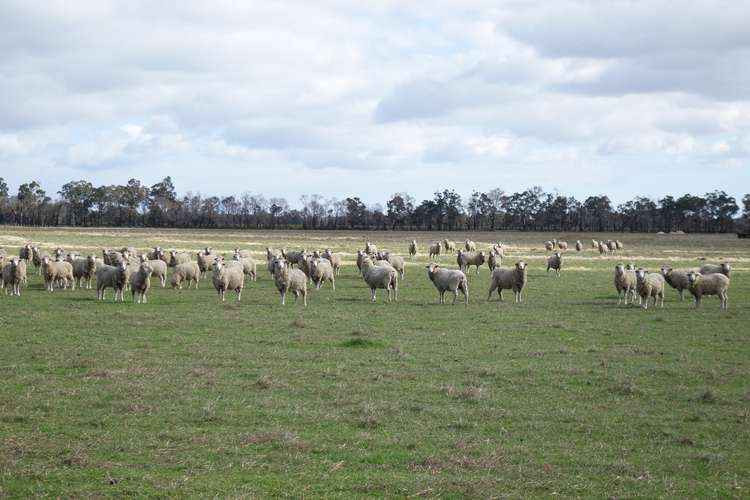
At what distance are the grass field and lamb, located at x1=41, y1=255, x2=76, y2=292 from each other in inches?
298

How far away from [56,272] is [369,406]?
76.4ft

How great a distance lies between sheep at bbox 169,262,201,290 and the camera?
1264 inches

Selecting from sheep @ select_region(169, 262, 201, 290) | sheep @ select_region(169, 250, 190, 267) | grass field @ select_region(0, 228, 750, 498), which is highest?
sheep @ select_region(169, 250, 190, 267)

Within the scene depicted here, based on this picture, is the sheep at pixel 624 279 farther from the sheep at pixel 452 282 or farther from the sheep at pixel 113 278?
the sheep at pixel 113 278

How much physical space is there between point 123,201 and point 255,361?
178097 mm

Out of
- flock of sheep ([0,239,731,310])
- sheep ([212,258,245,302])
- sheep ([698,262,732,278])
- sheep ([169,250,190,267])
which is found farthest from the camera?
sheep ([169,250,190,267])

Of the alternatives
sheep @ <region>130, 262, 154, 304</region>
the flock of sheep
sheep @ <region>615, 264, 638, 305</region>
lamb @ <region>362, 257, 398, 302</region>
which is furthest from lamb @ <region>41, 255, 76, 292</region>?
sheep @ <region>615, 264, 638, 305</region>

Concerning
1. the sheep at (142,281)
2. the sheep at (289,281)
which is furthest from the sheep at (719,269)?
the sheep at (142,281)

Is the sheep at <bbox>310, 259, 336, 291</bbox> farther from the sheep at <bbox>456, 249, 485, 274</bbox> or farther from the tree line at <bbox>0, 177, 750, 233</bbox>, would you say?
the tree line at <bbox>0, 177, 750, 233</bbox>

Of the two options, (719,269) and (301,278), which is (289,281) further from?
(719,269)

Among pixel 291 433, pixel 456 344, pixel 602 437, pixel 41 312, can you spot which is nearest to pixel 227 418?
pixel 291 433

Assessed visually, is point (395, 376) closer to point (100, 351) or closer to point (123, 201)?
point (100, 351)

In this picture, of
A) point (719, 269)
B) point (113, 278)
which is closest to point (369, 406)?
point (113, 278)

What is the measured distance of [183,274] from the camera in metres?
32.8
